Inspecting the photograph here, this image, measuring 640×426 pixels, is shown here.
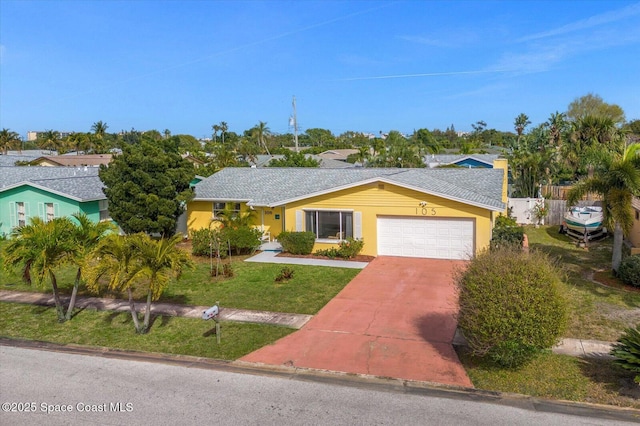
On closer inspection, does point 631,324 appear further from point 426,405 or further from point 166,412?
point 166,412

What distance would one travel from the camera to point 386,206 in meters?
20.4

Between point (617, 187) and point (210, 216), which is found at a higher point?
point (617, 187)

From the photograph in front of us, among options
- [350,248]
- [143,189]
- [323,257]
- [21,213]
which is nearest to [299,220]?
[323,257]

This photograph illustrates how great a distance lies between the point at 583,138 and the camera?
38156mm

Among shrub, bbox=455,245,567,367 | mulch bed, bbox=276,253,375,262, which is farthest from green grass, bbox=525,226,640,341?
mulch bed, bbox=276,253,375,262

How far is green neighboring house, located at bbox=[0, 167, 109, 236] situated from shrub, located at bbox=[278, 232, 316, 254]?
10778mm

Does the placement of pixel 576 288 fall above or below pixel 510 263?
below

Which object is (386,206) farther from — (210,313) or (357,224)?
(210,313)

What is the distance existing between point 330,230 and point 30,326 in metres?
12.2

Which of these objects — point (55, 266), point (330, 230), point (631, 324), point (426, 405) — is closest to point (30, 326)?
point (55, 266)

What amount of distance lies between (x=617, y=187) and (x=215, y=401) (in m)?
14.0

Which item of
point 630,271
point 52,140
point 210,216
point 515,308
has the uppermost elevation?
point 52,140

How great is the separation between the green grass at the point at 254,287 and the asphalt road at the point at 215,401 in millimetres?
4396

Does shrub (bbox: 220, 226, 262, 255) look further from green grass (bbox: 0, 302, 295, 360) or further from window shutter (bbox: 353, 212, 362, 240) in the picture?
green grass (bbox: 0, 302, 295, 360)
